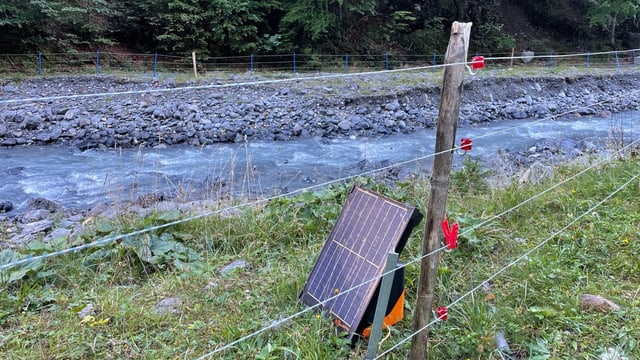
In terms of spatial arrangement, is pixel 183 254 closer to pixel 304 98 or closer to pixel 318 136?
pixel 318 136

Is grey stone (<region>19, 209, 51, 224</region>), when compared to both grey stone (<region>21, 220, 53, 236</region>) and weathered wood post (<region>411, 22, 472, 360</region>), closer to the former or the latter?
grey stone (<region>21, 220, 53, 236</region>)

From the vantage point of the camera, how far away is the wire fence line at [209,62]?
614 inches

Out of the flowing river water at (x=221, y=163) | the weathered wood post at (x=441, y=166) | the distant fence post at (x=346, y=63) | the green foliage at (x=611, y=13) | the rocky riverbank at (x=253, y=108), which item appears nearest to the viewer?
the weathered wood post at (x=441, y=166)

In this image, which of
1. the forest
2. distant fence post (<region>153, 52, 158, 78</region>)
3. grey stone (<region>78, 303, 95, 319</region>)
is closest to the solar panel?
grey stone (<region>78, 303, 95, 319</region>)

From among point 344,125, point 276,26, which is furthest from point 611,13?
point 344,125

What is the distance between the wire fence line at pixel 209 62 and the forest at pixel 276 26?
389mm

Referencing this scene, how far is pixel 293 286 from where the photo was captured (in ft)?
9.47

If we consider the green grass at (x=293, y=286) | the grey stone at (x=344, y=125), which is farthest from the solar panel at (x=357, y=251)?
the grey stone at (x=344, y=125)

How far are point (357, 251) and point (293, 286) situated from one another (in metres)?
0.56

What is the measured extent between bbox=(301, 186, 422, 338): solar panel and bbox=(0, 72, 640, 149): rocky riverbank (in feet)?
27.0

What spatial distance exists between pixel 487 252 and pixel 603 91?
16894 mm

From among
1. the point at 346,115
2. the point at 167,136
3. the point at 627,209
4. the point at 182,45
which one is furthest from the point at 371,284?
the point at 182,45

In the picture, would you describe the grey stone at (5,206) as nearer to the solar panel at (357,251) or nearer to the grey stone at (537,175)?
the solar panel at (357,251)

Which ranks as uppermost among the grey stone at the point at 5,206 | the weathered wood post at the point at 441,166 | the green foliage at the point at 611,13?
the green foliage at the point at 611,13
